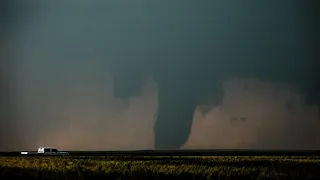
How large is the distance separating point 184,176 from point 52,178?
2.61 meters

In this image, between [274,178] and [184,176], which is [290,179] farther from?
[184,176]

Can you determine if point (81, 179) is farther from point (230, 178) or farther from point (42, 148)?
point (42, 148)

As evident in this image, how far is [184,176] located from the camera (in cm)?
1163

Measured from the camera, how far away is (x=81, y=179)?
10.9 metres

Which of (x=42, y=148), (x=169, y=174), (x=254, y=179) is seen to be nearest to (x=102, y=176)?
(x=169, y=174)

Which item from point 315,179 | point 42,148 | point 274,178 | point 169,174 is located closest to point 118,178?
point 169,174

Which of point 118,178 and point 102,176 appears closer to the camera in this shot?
point 118,178

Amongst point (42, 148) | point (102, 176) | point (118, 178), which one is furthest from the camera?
point (42, 148)

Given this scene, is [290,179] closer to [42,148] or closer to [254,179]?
[254,179]

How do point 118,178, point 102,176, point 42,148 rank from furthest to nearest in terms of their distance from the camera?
point 42,148, point 102,176, point 118,178

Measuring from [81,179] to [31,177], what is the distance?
1267mm

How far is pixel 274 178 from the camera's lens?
11328mm

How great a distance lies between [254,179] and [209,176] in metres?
0.89

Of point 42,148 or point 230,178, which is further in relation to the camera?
point 42,148
